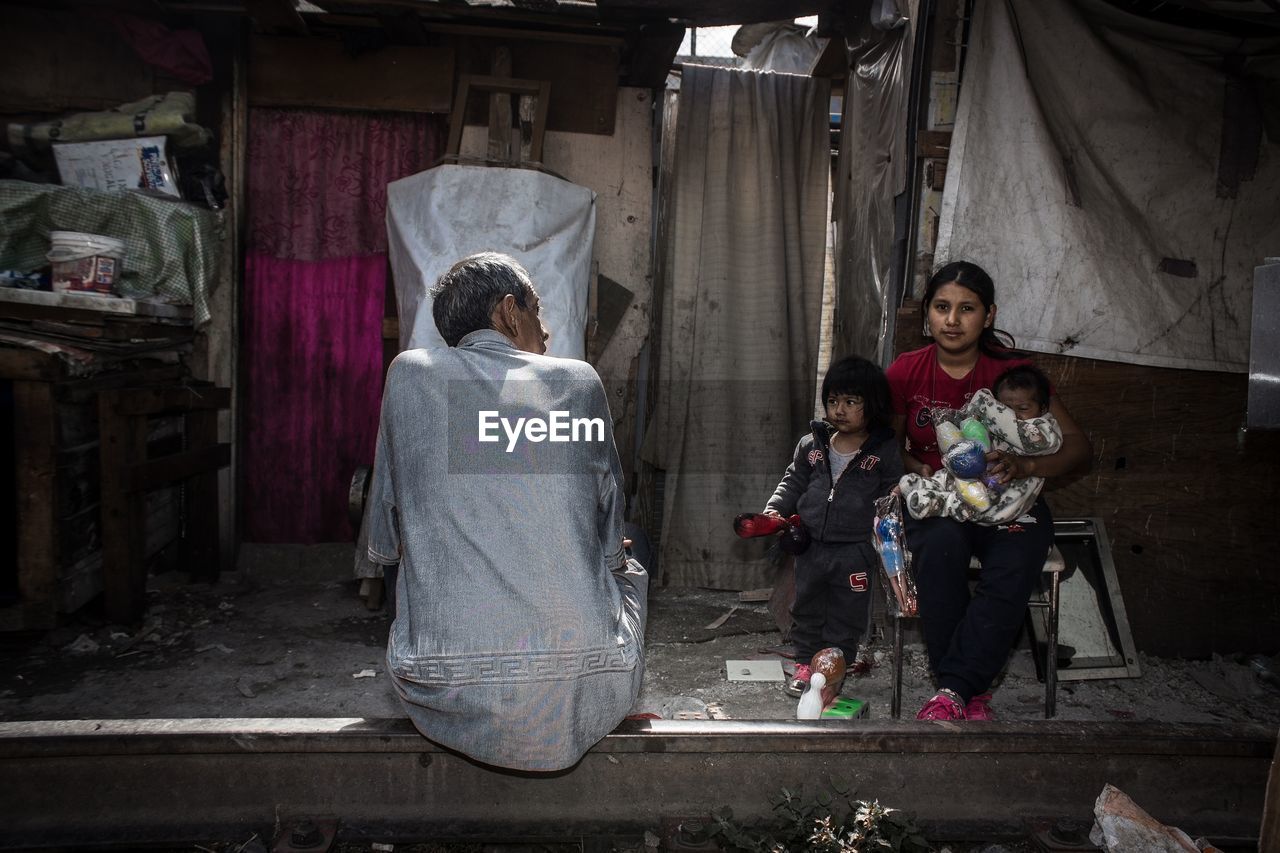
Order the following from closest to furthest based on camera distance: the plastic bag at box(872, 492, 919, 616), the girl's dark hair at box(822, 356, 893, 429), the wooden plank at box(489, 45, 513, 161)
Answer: the plastic bag at box(872, 492, 919, 616) → the girl's dark hair at box(822, 356, 893, 429) → the wooden plank at box(489, 45, 513, 161)

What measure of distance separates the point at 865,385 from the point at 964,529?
2.14ft

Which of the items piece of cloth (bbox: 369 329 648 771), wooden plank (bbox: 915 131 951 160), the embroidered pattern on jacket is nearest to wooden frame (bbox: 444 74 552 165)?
wooden plank (bbox: 915 131 951 160)

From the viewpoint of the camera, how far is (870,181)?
4602 mm

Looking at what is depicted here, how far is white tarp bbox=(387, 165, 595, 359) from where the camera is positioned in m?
4.34

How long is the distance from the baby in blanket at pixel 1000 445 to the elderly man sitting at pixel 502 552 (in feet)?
4.74

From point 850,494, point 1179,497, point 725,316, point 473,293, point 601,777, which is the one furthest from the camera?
point 725,316

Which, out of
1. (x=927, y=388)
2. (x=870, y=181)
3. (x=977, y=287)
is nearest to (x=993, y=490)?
(x=927, y=388)

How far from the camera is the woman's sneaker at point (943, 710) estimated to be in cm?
283

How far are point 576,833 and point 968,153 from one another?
3.00 metres

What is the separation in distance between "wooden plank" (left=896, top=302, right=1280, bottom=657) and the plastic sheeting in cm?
61

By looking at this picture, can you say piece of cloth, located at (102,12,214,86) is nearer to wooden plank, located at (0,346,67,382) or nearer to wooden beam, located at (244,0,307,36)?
wooden beam, located at (244,0,307,36)

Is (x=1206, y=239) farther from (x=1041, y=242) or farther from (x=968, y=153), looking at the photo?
(x=968, y=153)

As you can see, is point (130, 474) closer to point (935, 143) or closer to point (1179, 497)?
point (935, 143)

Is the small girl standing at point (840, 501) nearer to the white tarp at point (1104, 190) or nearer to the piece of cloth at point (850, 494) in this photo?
the piece of cloth at point (850, 494)
